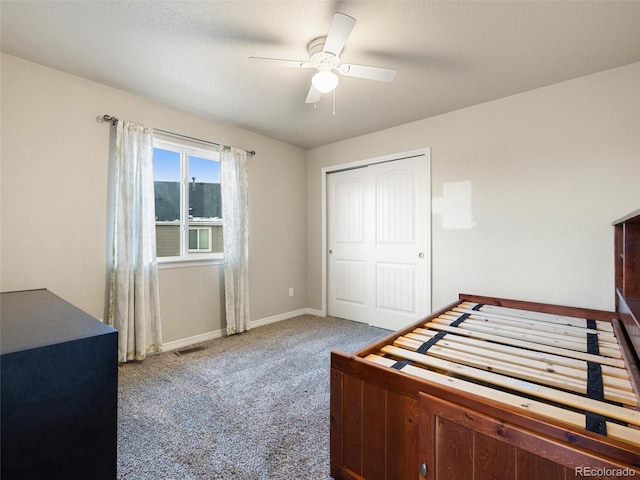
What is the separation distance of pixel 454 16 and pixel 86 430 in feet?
8.60

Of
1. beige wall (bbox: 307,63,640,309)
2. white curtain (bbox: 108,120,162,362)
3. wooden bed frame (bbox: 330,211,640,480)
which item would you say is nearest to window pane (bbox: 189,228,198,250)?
white curtain (bbox: 108,120,162,362)

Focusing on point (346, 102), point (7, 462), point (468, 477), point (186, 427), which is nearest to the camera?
point (7, 462)

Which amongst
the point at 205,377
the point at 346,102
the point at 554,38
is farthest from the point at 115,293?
the point at 554,38

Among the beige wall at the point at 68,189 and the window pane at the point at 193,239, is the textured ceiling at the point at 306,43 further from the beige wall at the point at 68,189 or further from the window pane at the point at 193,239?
the window pane at the point at 193,239

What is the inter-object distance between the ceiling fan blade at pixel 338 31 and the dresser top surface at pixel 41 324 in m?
1.74

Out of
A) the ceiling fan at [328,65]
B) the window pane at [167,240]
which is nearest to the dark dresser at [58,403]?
the ceiling fan at [328,65]

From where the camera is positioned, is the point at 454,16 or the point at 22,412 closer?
the point at 22,412

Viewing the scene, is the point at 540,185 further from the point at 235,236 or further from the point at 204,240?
the point at 204,240

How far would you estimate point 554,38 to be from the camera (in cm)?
197

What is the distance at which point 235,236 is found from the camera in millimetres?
3471

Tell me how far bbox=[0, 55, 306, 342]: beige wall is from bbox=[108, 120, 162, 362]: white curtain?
120 mm

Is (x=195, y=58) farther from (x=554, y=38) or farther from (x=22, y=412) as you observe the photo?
(x=554, y=38)

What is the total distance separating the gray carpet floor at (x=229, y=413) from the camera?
4.85ft

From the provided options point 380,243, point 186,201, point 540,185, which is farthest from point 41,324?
point 540,185
